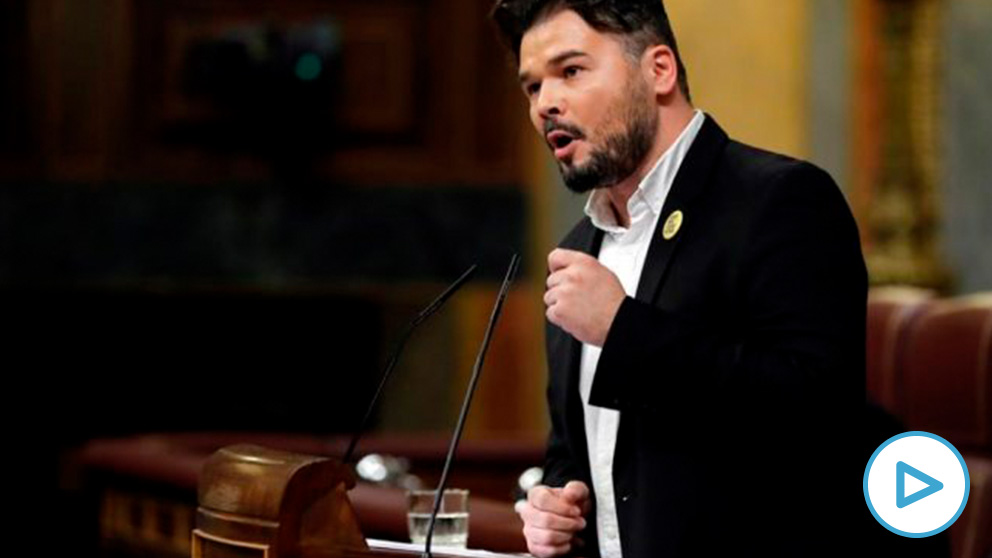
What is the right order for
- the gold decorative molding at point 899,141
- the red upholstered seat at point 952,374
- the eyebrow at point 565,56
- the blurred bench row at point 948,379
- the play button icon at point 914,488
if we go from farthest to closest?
the gold decorative molding at point 899,141, the red upholstered seat at point 952,374, the blurred bench row at point 948,379, the eyebrow at point 565,56, the play button icon at point 914,488

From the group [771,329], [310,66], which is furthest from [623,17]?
[310,66]

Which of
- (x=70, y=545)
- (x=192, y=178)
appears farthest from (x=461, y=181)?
(x=70, y=545)

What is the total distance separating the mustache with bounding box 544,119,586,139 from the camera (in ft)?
7.02

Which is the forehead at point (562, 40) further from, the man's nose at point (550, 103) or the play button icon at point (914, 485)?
the play button icon at point (914, 485)

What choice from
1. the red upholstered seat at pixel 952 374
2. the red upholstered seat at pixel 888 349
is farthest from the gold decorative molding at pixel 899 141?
the red upholstered seat at pixel 952 374

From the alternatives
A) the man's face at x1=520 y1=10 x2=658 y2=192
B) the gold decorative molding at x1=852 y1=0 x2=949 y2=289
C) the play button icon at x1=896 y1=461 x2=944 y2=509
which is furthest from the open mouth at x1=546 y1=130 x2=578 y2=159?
the gold decorative molding at x1=852 y1=0 x2=949 y2=289

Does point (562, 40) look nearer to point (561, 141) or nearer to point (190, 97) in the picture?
point (561, 141)

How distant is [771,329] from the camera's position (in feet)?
6.50

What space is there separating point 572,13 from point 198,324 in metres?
5.35

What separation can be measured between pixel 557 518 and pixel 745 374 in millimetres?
344

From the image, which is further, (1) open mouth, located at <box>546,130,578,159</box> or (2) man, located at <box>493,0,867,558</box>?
(1) open mouth, located at <box>546,130,578,159</box>

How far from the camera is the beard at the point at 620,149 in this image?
214 centimetres

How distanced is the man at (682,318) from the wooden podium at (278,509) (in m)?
0.24

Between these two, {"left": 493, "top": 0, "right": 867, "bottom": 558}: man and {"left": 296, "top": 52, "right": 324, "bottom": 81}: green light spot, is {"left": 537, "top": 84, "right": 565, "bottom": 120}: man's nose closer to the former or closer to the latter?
{"left": 493, "top": 0, "right": 867, "bottom": 558}: man
